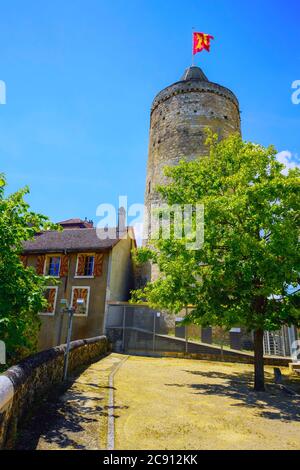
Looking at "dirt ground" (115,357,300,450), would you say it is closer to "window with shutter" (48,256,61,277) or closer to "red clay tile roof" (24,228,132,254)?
"red clay tile roof" (24,228,132,254)

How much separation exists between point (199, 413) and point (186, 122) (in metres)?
25.5

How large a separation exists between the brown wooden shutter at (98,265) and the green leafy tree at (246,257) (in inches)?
369

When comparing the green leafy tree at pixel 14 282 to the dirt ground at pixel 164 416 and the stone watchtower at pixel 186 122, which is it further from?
the stone watchtower at pixel 186 122

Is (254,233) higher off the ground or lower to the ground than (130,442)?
higher

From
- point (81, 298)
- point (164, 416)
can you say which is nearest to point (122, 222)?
point (81, 298)

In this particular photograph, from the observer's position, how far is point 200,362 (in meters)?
15.9

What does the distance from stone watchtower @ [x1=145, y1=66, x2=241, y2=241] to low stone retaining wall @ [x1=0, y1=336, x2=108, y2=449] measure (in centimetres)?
1973

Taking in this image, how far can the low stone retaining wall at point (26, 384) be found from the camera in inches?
173

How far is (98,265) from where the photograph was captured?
20719 millimetres

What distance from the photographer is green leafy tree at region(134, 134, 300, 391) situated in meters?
9.05

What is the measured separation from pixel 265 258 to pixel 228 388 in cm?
448
